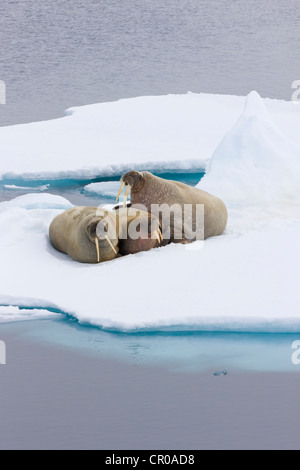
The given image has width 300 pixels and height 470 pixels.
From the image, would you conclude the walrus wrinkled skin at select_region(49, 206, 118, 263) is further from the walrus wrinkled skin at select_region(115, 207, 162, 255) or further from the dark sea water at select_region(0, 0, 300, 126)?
the dark sea water at select_region(0, 0, 300, 126)

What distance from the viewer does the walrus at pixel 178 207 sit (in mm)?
7000

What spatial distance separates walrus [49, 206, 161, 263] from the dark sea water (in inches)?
345

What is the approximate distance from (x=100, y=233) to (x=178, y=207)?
3.20ft

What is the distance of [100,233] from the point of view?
6391mm

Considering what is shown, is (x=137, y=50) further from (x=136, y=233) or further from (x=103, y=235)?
(x=103, y=235)

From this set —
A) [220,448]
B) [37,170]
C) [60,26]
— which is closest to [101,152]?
[37,170]

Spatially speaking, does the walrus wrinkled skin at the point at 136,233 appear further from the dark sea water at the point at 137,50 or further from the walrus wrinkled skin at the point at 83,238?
the dark sea water at the point at 137,50

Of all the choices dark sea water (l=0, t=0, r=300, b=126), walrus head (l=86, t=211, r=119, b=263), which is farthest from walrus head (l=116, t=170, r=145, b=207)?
dark sea water (l=0, t=0, r=300, b=126)

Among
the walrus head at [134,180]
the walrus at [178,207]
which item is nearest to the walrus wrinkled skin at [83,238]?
the walrus at [178,207]

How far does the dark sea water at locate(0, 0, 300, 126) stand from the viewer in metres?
19.0

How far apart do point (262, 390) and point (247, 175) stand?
4.36 metres

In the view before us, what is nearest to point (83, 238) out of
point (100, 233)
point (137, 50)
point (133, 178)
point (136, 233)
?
point (100, 233)

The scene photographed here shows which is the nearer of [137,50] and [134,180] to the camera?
[134,180]

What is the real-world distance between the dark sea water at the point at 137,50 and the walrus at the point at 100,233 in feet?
28.7
